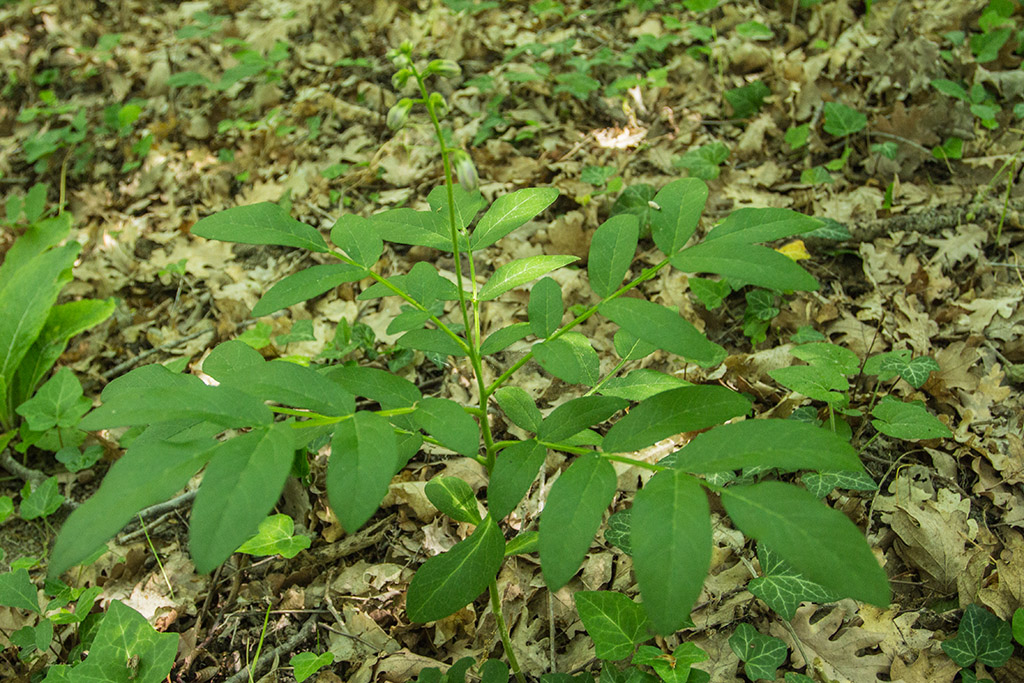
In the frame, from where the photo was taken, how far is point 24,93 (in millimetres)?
5832

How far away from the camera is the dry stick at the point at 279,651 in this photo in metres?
1.98

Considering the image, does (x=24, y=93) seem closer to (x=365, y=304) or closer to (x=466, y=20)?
(x=466, y=20)

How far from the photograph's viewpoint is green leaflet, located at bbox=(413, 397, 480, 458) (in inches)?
44.7

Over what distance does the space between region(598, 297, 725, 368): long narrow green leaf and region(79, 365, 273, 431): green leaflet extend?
2.15 feet

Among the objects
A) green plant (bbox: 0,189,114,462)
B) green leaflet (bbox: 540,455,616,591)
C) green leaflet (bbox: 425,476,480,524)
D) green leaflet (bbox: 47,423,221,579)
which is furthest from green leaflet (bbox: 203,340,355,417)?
green plant (bbox: 0,189,114,462)

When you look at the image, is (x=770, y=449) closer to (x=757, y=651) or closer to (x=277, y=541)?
(x=757, y=651)

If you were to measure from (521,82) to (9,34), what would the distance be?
5624 mm

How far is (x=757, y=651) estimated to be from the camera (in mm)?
1693

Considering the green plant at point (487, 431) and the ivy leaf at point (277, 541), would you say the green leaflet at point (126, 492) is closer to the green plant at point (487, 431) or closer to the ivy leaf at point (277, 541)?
the green plant at point (487, 431)

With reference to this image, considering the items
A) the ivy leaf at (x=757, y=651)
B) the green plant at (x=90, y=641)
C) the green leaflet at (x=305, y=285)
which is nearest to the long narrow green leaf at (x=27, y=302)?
the green plant at (x=90, y=641)

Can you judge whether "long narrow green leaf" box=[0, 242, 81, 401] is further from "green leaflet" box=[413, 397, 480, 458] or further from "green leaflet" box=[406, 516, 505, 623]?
"green leaflet" box=[413, 397, 480, 458]

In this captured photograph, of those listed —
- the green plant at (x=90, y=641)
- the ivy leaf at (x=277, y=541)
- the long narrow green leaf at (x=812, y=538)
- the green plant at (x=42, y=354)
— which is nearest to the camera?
the long narrow green leaf at (x=812, y=538)

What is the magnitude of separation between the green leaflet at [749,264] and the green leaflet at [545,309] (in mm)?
284

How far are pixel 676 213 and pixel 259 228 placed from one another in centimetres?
88
